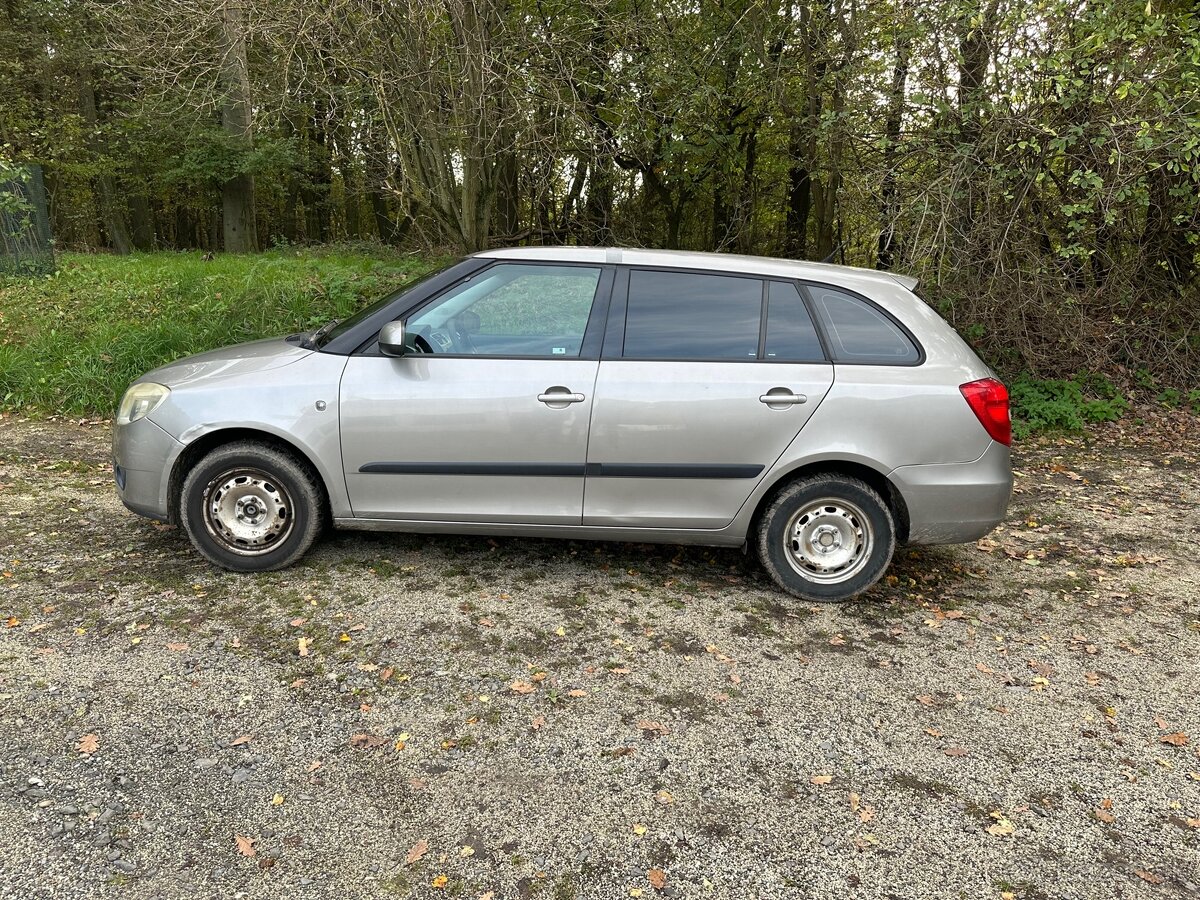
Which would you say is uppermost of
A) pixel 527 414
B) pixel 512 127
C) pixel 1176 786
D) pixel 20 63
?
pixel 20 63

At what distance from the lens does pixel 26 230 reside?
10516mm

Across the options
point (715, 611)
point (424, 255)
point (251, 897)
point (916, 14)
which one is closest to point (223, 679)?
point (251, 897)

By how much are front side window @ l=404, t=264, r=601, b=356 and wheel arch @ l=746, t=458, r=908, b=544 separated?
4.14 feet

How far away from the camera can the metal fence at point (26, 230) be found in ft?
33.8

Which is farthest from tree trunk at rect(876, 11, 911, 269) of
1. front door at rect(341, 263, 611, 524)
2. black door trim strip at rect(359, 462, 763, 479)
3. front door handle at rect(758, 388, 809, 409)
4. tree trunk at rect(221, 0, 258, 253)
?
tree trunk at rect(221, 0, 258, 253)

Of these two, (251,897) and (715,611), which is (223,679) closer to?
(251,897)

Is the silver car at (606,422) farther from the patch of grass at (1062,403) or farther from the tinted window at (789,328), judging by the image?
the patch of grass at (1062,403)

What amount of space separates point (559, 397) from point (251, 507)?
1.74 meters

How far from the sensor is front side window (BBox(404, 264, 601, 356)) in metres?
3.97

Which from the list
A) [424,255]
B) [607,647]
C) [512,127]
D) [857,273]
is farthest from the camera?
[424,255]

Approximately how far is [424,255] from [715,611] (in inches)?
362

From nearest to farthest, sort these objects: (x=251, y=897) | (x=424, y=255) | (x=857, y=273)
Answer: (x=251, y=897), (x=857, y=273), (x=424, y=255)

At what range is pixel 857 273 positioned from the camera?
13.6ft

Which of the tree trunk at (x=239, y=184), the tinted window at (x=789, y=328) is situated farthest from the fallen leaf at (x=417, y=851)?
the tree trunk at (x=239, y=184)
